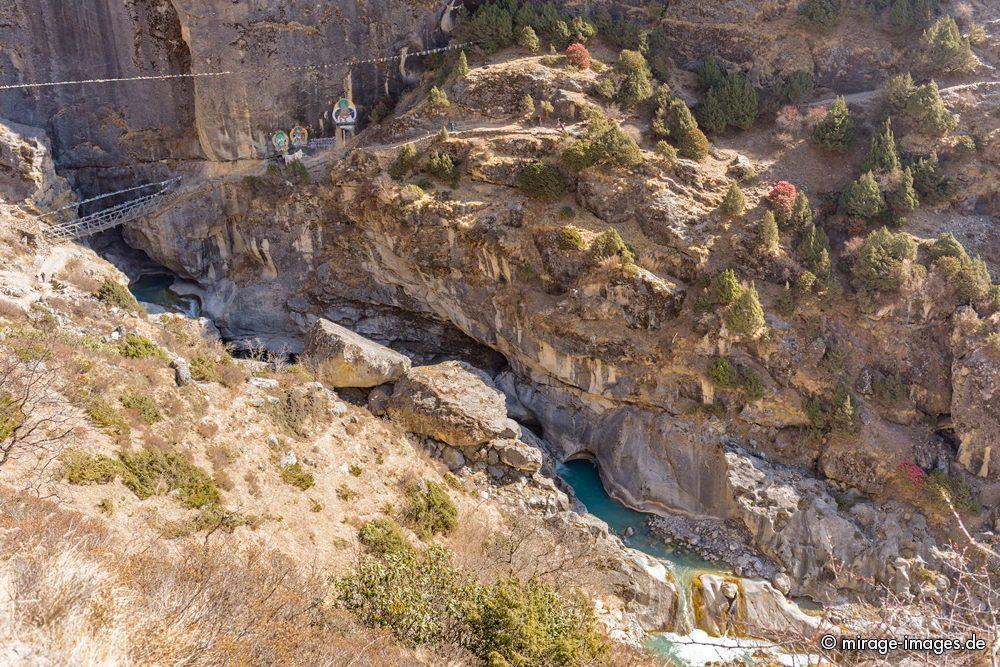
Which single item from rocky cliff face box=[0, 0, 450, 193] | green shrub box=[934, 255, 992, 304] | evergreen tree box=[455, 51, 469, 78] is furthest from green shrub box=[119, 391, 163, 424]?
green shrub box=[934, 255, 992, 304]

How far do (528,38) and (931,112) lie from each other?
19.7 meters

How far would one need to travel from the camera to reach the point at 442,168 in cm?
2978

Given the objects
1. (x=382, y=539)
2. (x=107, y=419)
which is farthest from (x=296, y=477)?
(x=107, y=419)

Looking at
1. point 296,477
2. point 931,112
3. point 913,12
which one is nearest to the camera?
point 296,477

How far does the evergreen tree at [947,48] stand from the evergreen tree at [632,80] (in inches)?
544

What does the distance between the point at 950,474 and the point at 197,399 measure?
28.9 metres

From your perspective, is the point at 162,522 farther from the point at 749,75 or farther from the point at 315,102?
the point at 749,75

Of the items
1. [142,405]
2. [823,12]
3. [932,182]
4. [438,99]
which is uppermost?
[823,12]

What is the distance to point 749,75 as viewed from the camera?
3394 cm

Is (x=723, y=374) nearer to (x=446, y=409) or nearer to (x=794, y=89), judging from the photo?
(x=446, y=409)

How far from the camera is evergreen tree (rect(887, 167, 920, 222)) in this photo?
27.6m

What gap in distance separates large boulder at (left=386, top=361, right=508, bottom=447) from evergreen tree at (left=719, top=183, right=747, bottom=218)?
1353 cm

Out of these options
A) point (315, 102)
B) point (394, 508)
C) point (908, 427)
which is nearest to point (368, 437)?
point (394, 508)

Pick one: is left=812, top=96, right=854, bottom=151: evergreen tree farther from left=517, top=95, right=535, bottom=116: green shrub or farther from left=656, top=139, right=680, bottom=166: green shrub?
left=517, top=95, right=535, bottom=116: green shrub
